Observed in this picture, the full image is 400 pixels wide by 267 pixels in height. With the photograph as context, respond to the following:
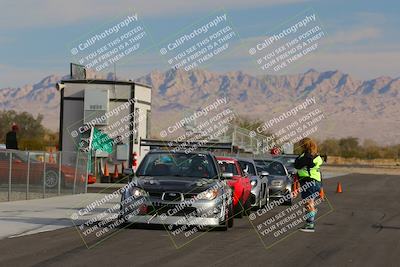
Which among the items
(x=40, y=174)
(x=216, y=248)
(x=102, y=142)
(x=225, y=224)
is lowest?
(x=216, y=248)

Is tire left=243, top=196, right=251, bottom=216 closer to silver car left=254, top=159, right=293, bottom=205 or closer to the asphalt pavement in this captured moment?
the asphalt pavement

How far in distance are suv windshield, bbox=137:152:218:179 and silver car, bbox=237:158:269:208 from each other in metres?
4.45

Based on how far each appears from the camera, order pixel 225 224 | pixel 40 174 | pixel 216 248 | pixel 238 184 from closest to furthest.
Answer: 1. pixel 216 248
2. pixel 225 224
3. pixel 238 184
4. pixel 40 174

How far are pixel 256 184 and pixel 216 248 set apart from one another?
882 centimetres

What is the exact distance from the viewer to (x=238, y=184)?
65.3 feet

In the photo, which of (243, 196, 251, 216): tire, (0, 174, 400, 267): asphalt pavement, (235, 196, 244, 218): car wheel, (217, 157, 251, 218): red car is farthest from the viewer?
(243, 196, 251, 216): tire

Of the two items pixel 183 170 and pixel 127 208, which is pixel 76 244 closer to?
pixel 127 208

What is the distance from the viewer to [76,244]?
13914 mm

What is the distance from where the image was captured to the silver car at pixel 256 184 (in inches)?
880

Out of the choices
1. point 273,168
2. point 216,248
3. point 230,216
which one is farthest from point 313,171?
point 273,168

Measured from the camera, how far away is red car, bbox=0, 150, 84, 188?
23938 millimetres

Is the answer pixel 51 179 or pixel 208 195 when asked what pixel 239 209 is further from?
pixel 51 179

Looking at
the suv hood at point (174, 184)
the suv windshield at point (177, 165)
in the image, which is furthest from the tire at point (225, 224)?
the suv windshield at point (177, 165)

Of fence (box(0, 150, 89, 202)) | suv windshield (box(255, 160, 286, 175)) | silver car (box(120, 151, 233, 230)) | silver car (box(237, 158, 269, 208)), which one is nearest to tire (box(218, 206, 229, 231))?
silver car (box(120, 151, 233, 230))
